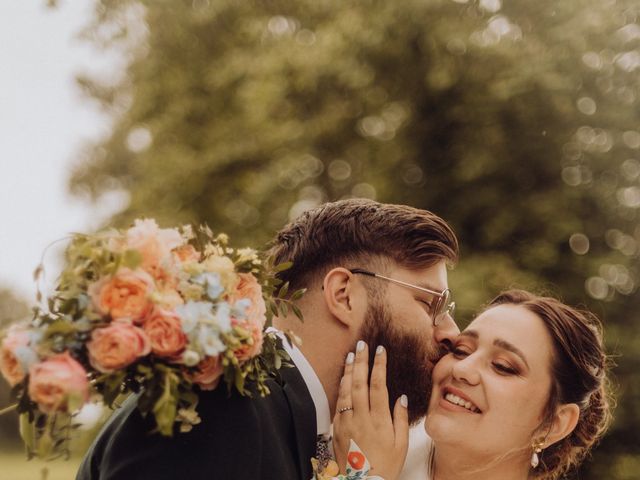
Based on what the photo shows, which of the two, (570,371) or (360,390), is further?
(570,371)

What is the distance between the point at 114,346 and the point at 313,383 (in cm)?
119

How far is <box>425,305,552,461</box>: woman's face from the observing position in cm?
346

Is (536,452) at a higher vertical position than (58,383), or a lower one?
lower

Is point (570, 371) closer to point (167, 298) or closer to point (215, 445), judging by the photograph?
point (215, 445)

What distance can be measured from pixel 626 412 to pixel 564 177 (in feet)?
8.22

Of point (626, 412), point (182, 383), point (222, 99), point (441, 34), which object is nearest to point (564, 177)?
point (441, 34)

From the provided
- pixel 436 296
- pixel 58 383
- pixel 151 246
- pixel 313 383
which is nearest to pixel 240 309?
pixel 151 246

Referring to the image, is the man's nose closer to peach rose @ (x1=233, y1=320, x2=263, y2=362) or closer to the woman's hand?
the woman's hand

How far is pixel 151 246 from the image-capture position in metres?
2.35

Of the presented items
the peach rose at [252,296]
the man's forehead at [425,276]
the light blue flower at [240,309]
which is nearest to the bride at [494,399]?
the man's forehead at [425,276]

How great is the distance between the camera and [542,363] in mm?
3648

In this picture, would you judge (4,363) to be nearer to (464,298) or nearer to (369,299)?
(369,299)

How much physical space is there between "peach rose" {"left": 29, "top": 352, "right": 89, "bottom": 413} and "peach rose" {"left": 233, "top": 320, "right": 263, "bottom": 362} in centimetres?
49

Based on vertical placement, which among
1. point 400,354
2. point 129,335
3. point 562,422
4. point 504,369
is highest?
point 129,335
